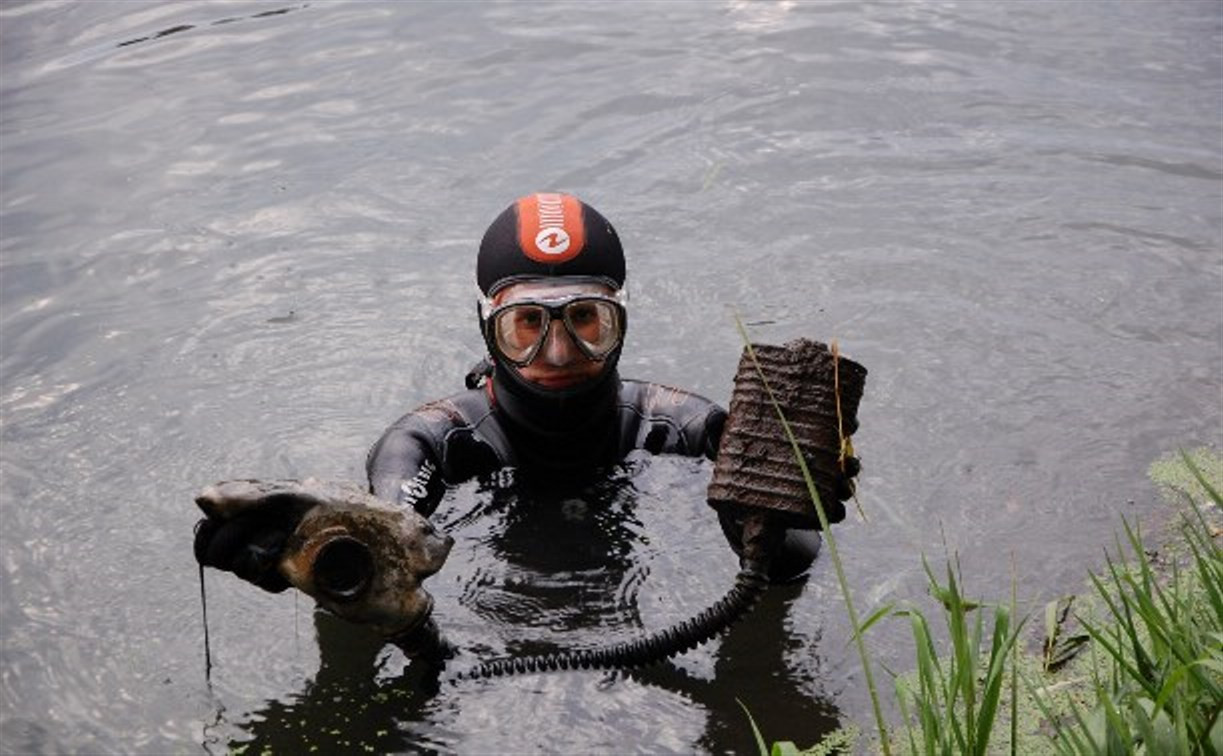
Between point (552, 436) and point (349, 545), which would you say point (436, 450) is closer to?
point (552, 436)

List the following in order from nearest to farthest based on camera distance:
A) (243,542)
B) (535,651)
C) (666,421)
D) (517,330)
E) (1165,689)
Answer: (1165,689) < (243,542) < (535,651) < (517,330) < (666,421)

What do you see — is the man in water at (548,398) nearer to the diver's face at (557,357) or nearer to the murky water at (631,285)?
the diver's face at (557,357)

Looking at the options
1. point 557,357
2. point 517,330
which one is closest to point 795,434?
point 557,357

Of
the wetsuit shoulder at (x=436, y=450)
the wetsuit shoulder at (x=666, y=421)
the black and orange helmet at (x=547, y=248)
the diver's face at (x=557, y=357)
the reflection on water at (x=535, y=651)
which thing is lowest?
the reflection on water at (x=535, y=651)

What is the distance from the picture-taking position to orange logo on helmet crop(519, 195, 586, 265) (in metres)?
5.25

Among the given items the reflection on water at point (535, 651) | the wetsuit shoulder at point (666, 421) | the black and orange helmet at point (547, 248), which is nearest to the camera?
the reflection on water at point (535, 651)

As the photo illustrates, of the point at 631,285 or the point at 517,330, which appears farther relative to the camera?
the point at 631,285

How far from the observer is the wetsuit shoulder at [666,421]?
5.44m

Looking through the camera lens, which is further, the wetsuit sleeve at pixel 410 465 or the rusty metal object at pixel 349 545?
the wetsuit sleeve at pixel 410 465

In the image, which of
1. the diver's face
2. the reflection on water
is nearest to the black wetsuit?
the reflection on water

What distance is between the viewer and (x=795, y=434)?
4219 mm

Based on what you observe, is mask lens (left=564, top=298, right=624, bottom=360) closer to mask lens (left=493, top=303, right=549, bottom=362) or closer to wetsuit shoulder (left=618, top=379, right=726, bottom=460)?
mask lens (left=493, top=303, right=549, bottom=362)

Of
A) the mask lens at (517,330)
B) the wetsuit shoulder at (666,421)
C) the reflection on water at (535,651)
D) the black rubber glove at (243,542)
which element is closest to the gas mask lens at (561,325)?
the mask lens at (517,330)

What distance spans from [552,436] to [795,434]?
4.46 feet
